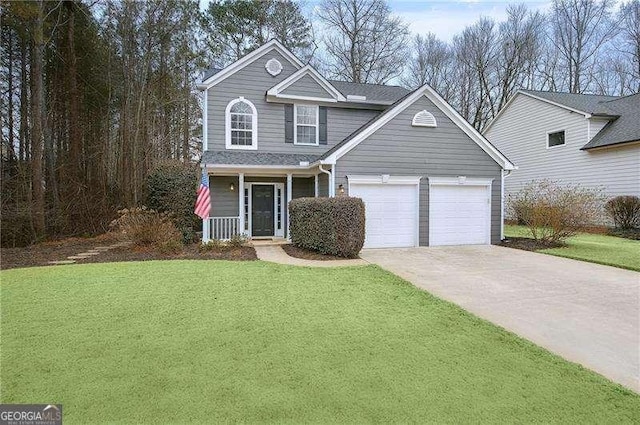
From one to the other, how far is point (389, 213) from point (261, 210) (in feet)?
15.8

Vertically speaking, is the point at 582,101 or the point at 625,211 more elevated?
the point at 582,101

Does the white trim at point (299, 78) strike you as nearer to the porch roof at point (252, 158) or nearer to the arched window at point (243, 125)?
the arched window at point (243, 125)

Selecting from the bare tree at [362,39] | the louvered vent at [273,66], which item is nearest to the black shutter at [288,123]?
the louvered vent at [273,66]

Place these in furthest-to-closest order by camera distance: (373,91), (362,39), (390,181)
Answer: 1. (362,39)
2. (373,91)
3. (390,181)

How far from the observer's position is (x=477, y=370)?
3.12 metres

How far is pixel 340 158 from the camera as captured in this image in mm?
10211

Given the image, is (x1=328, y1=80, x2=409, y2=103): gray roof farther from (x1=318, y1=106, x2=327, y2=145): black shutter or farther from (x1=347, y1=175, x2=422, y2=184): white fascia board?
(x1=347, y1=175, x2=422, y2=184): white fascia board

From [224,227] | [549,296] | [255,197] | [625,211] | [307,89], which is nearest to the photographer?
[549,296]

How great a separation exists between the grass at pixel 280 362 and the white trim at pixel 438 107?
569 cm

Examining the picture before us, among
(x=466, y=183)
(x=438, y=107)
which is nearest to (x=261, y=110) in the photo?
(x=438, y=107)

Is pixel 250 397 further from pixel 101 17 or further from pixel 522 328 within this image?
pixel 101 17

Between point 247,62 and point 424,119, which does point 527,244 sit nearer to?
point 424,119

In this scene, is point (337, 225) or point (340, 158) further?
point (340, 158)

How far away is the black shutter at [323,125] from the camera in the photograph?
43.9 ft
